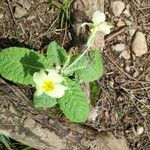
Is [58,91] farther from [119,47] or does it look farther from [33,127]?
[119,47]

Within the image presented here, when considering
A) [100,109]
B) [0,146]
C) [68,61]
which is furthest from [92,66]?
[0,146]

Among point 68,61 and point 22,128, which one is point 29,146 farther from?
point 68,61

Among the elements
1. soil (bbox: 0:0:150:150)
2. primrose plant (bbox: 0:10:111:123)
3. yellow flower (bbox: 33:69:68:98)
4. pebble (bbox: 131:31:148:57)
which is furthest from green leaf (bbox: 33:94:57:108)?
pebble (bbox: 131:31:148:57)

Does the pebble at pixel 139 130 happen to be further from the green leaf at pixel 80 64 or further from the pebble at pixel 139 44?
the green leaf at pixel 80 64

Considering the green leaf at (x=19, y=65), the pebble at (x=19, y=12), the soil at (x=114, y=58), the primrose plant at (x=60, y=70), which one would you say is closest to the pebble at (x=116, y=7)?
the soil at (x=114, y=58)

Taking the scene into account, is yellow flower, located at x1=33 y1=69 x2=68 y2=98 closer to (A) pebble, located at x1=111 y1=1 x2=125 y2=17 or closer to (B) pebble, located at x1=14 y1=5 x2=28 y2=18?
(B) pebble, located at x1=14 y1=5 x2=28 y2=18
